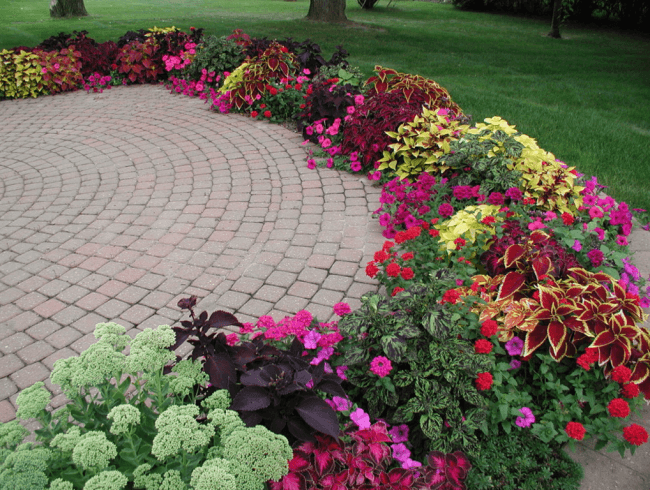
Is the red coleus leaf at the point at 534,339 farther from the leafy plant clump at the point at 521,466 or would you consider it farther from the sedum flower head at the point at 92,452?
the sedum flower head at the point at 92,452

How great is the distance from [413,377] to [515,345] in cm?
57

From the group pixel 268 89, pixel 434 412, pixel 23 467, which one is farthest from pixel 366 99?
pixel 23 467

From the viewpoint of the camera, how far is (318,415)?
1.64 meters

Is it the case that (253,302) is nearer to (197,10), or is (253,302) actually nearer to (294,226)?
(294,226)

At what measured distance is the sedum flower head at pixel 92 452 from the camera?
120 cm

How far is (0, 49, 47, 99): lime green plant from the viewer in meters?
7.10

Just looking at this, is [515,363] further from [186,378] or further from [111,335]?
[111,335]

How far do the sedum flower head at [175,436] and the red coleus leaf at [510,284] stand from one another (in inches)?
66.9

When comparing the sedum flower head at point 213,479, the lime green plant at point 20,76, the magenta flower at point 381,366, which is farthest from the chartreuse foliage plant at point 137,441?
the lime green plant at point 20,76

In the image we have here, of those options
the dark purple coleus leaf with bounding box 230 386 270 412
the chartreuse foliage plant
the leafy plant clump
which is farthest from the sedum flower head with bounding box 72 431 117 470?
the leafy plant clump

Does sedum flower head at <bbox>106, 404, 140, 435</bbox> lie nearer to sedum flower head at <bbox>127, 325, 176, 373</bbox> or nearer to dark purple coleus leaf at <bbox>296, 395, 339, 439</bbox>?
sedum flower head at <bbox>127, 325, 176, 373</bbox>

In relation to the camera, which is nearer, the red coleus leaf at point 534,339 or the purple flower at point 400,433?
the purple flower at point 400,433

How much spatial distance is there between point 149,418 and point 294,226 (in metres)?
2.27

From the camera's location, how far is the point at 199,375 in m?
1.63
